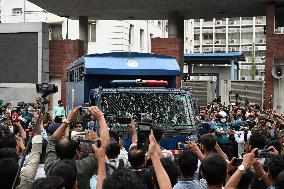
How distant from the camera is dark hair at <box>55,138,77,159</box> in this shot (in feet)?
20.9

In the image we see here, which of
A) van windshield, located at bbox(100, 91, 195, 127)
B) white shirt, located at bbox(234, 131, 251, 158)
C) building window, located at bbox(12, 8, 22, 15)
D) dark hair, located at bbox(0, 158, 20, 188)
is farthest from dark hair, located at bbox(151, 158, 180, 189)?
building window, located at bbox(12, 8, 22, 15)

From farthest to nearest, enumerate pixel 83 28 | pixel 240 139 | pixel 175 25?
pixel 83 28
pixel 175 25
pixel 240 139

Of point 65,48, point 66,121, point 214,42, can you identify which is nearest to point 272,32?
point 65,48

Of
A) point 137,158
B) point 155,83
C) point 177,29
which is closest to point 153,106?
point 155,83

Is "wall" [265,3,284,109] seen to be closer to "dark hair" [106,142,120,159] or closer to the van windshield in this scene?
the van windshield

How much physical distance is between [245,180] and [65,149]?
79.8 inches

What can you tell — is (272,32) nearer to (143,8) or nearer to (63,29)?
(143,8)

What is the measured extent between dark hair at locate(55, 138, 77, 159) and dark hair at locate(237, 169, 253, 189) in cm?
190

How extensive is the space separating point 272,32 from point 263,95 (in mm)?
2880

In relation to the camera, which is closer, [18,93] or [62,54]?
[18,93]

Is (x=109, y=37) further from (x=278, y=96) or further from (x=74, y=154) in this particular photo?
(x=74, y=154)

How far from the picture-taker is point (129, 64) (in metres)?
14.7

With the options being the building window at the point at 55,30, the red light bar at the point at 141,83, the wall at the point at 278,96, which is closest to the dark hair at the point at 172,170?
the red light bar at the point at 141,83

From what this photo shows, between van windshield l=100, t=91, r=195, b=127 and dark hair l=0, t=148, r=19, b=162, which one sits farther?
van windshield l=100, t=91, r=195, b=127
